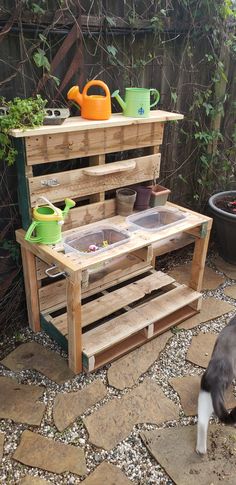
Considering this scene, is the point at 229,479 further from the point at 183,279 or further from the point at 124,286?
the point at 183,279

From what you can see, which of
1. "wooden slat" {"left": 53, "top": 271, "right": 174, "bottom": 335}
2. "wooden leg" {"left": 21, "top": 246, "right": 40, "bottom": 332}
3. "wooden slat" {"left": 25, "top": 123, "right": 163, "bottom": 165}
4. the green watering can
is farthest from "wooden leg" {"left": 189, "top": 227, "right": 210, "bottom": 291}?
"wooden leg" {"left": 21, "top": 246, "right": 40, "bottom": 332}

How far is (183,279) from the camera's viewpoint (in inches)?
136

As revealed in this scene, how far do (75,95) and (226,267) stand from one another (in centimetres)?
222

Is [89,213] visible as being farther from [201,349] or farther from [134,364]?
[201,349]

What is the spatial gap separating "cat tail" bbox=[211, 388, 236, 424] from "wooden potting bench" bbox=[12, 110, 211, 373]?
81 centimetres

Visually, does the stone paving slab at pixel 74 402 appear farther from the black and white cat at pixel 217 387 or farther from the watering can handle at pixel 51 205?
the watering can handle at pixel 51 205

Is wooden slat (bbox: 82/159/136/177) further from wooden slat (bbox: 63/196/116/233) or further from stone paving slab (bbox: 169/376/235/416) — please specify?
stone paving slab (bbox: 169/376/235/416)

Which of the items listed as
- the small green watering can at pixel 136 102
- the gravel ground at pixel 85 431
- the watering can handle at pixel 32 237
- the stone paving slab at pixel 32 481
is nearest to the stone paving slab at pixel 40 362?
the gravel ground at pixel 85 431

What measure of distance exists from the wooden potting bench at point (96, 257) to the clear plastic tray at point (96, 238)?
0.22ft

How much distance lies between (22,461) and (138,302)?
1.42 meters

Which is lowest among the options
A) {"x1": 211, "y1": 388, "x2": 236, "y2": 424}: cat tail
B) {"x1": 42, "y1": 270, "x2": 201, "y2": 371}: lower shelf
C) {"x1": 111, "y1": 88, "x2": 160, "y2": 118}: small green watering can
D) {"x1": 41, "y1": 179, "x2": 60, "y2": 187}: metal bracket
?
{"x1": 42, "y1": 270, "x2": 201, "y2": 371}: lower shelf

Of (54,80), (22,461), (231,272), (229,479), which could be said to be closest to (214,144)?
(231,272)

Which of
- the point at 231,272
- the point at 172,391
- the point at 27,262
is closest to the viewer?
the point at 172,391

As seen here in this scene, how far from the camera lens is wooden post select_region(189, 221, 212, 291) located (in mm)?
2857
